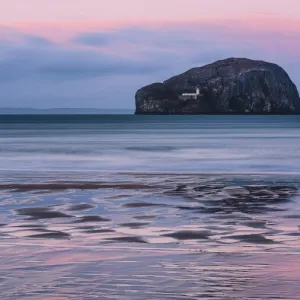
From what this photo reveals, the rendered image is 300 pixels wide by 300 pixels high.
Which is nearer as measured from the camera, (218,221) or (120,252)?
(120,252)

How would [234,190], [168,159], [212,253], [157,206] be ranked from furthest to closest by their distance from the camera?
[168,159], [234,190], [157,206], [212,253]

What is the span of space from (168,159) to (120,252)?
39566mm

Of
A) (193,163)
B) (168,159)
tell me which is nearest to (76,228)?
(193,163)

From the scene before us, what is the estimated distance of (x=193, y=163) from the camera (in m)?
49.8

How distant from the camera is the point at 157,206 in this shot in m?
23.5

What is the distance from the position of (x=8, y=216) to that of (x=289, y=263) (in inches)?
344

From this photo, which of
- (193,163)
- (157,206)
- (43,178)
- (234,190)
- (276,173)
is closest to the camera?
(157,206)

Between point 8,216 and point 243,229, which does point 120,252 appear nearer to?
point 243,229

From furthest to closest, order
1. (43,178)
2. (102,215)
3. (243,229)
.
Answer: (43,178) → (102,215) → (243,229)

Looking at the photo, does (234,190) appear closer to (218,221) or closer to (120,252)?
(218,221)

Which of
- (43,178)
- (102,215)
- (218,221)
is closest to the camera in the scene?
(218,221)

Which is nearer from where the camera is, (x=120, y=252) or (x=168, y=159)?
(x=120, y=252)

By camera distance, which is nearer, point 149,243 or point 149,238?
point 149,243

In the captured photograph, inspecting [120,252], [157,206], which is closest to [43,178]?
[157,206]
